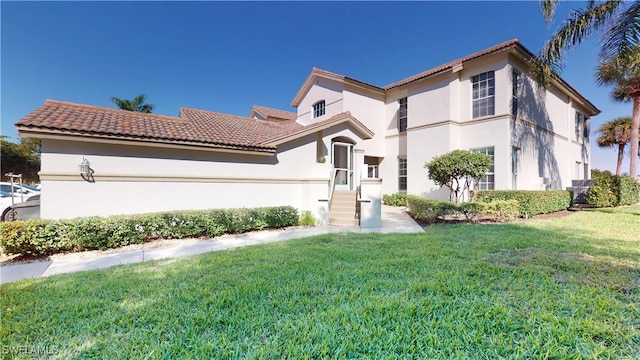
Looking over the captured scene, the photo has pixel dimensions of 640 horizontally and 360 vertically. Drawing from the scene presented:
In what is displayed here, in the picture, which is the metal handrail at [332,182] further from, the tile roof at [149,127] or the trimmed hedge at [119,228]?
the trimmed hedge at [119,228]

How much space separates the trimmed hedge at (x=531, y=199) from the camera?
1228 centimetres

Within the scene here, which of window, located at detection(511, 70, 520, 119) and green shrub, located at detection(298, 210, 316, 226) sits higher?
window, located at detection(511, 70, 520, 119)

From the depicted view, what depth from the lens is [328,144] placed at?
512 inches

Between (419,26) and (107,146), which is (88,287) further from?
(419,26)

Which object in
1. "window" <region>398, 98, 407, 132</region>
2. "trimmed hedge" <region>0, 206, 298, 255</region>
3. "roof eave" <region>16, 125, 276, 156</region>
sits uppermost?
"window" <region>398, 98, 407, 132</region>

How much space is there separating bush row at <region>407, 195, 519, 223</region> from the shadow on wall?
555 cm

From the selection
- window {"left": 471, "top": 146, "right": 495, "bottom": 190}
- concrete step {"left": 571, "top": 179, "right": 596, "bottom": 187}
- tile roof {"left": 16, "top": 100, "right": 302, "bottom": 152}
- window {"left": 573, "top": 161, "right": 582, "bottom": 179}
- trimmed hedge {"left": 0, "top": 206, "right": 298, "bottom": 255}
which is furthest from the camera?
window {"left": 573, "top": 161, "right": 582, "bottom": 179}

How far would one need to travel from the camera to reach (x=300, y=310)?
131 inches

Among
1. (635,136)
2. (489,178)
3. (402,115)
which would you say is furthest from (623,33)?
(635,136)

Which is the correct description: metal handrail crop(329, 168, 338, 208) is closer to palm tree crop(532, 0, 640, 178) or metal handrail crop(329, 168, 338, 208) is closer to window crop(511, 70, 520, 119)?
window crop(511, 70, 520, 119)

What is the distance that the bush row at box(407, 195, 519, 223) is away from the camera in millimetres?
10969

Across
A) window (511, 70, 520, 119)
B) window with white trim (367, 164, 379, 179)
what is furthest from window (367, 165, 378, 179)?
window (511, 70, 520, 119)

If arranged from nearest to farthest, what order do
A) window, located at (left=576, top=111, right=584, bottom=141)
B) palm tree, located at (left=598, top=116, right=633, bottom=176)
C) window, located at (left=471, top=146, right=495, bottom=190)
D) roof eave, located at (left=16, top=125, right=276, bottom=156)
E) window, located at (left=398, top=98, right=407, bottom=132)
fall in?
roof eave, located at (left=16, top=125, right=276, bottom=156)
window, located at (left=471, top=146, right=495, bottom=190)
window, located at (left=398, top=98, right=407, bottom=132)
window, located at (left=576, top=111, right=584, bottom=141)
palm tree, located at (left=598, top=116, right=633, bottom=176)

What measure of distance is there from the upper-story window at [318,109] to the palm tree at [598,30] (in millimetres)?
13691
